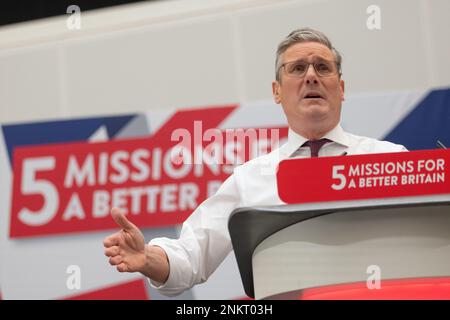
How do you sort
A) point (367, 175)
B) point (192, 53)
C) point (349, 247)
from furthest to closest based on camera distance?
point (192, 53), point (367, 175), point (349, 247)

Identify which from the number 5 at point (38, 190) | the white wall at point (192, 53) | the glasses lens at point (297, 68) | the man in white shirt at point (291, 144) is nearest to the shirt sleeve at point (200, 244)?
the man in white shirt at point (291, 144)

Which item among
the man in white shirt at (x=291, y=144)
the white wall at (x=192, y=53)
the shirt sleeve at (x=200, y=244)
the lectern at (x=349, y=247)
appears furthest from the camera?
the white wall at (x=192, y=53)

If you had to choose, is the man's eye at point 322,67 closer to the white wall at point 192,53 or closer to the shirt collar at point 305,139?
the shirt collar at point 305,139

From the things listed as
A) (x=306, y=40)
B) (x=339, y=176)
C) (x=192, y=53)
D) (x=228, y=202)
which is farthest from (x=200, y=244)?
(x=192, y=53)

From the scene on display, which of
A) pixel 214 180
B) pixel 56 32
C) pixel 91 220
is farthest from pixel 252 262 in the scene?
pixel 56 32

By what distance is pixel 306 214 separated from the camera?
53.0 inches

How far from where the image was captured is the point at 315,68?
5.71ft

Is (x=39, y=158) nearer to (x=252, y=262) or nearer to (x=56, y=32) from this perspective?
(x=56, y=32)

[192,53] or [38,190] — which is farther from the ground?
[192,53]

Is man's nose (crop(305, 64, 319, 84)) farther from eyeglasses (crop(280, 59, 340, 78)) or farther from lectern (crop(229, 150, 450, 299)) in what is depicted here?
lectern (crop(229, 150, 450, 299))

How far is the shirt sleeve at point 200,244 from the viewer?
5.01 feet

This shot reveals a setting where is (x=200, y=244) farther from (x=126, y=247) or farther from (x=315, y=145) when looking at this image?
(x=315, y=145)

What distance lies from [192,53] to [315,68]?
64 centimetres

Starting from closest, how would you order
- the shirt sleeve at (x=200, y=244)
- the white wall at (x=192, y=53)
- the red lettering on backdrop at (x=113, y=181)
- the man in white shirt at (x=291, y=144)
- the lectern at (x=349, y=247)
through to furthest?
the lectern at (x=349, y=247) → the shirt sleeve at (x=200, y=244) → the man in white shirt at (x=291, y=144) → the white wall at (x=192, y=53) → the red lettering on backdrop at (x=113, y=181)
